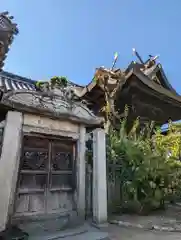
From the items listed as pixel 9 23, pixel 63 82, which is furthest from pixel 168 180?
pixel 9 23

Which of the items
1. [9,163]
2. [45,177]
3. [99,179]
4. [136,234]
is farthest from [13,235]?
[136,234]

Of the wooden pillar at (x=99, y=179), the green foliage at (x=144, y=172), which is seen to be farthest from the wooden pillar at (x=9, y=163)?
the green foliage at (x=144, y=172)

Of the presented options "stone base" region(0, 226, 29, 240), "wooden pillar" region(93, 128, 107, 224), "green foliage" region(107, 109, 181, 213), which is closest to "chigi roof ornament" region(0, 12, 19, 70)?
"wooden pillar" region(93, 128, 107, 224)

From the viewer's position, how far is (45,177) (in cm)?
360

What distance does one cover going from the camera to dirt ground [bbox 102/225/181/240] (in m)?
3.02

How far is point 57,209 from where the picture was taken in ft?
11.6

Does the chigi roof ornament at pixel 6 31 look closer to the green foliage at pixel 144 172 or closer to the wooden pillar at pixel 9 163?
the wooden pillar at pixel 9 163

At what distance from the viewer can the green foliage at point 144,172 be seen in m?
4.32

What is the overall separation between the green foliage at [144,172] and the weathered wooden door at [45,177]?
1.16 meters

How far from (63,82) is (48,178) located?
13.5 feet

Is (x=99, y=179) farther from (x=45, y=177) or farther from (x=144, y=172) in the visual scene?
(x=144, y=172)

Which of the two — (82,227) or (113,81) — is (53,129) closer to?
(82,227)

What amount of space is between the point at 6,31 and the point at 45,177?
139 inches

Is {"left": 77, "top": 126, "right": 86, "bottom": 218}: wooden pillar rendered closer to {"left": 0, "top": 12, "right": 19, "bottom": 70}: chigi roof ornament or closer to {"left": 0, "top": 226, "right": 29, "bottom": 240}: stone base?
{"left": 0, "top": 226, "right": 29, "bottom": 240}: stone base
